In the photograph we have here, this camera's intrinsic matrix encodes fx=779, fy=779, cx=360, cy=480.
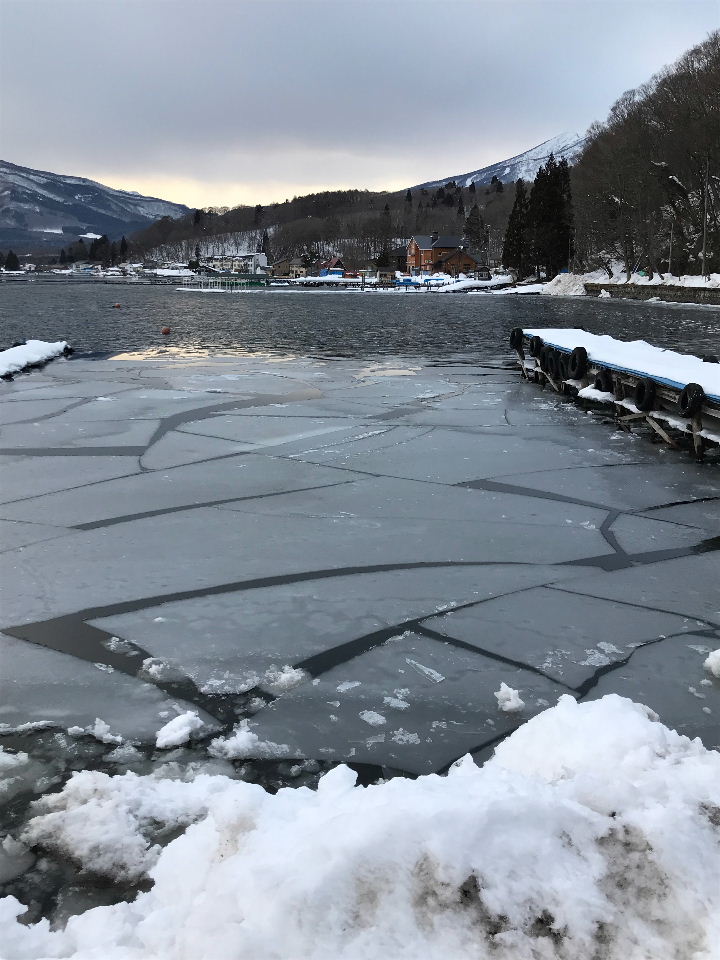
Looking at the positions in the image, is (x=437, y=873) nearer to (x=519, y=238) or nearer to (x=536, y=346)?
(x=536, y=346)

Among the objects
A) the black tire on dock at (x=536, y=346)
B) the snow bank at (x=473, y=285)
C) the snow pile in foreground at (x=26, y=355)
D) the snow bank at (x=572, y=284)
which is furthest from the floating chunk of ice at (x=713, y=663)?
the snow bank at (x=473, y=285)

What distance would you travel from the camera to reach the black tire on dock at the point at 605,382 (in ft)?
39.5

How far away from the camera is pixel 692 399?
8.65 meters

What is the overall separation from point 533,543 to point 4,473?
514 cm

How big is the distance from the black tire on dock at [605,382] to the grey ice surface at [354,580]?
2360mm

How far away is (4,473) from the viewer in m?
7.59

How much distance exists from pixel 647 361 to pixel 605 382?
848 millimetres

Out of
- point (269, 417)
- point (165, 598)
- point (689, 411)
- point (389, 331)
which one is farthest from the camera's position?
point (389, 331)

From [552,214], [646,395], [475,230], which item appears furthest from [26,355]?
[475,230]

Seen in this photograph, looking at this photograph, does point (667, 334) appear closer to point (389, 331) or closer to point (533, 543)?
point (389, 331)

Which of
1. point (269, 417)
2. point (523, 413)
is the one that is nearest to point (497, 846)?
point (269, 417)

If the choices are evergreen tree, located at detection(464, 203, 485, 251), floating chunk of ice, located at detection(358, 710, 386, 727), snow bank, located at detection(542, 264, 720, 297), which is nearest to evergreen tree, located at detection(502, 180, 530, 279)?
snow bank, located at detection(542, 264, 720, 297)

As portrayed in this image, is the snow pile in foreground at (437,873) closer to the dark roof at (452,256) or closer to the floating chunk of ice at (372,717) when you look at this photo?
the floating chunk of ice at (372,717)

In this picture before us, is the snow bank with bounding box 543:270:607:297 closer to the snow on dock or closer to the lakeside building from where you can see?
the lakeside building
